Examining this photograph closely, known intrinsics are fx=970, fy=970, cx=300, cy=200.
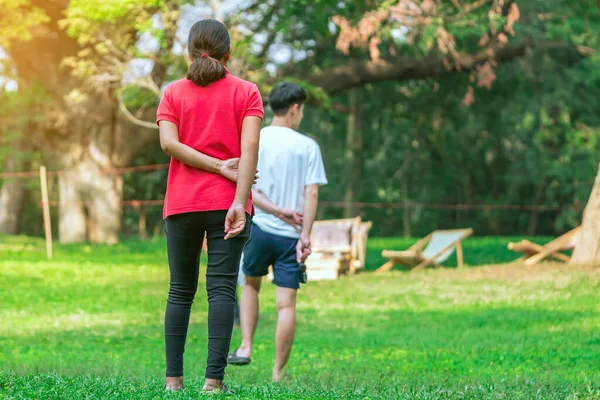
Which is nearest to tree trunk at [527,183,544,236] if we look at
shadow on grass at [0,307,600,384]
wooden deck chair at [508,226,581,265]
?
wooden deck chair at [508,226,581,265]

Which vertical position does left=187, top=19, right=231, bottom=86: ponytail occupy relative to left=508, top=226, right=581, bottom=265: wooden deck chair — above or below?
above

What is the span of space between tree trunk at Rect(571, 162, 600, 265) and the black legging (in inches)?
443

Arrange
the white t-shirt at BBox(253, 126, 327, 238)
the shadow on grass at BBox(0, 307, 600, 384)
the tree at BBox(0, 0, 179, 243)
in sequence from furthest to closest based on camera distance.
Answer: the tree at BBox(0, 0, 179, 243)
the shadow on grass at BBox(0, 307, 600, 384)
the white t-shirt at BBox(253, 126, 327, 238)

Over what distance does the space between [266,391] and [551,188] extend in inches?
1237

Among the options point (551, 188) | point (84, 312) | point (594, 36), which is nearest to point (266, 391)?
point (84, 312)

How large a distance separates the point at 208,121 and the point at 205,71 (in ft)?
0.74

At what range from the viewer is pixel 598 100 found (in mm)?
31422

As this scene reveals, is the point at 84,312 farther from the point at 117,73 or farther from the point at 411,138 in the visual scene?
the point at 411,138

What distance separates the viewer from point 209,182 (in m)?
4.33

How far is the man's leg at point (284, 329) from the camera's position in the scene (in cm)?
586

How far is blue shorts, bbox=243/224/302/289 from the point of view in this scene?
5.91 m

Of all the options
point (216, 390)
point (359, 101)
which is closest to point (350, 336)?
point (216, 390)

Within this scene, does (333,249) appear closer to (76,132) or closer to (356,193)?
(76,132)

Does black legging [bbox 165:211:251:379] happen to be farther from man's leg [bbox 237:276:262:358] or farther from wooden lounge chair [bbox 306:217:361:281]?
wooden lounge chair [bbox 306:217:361:281]
